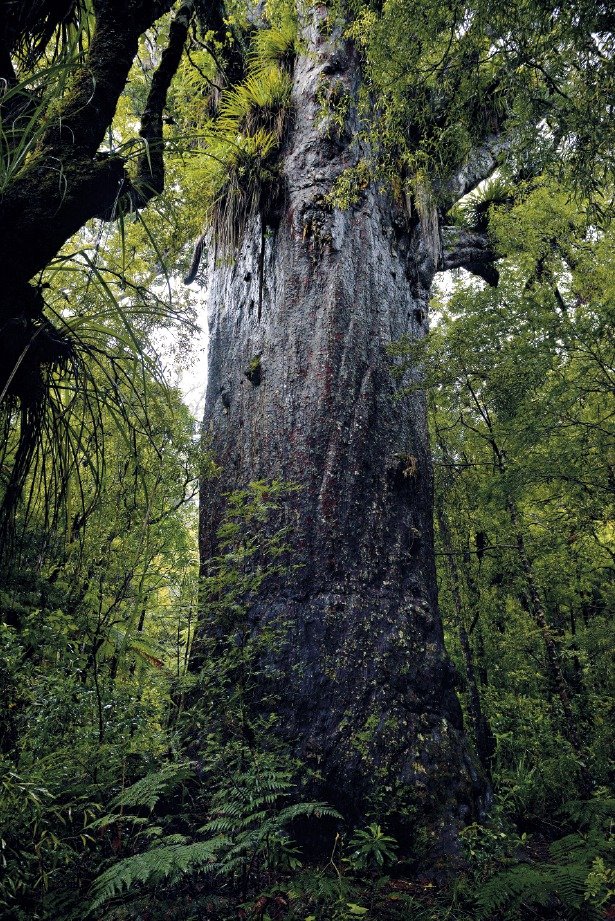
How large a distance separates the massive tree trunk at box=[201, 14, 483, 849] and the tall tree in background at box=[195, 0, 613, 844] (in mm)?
12

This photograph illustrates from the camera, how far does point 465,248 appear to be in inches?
267

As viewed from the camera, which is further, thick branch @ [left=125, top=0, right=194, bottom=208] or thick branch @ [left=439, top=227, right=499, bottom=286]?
thick branch @ [left=439, top=227, right=499, bottom=286]

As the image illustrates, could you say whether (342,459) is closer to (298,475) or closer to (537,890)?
(298,475)

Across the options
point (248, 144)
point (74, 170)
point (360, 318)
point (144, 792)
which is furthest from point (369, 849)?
point (248, 144)

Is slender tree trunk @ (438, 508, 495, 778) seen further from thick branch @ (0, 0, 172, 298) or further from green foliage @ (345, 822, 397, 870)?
thick branch @ (0, 0, 172, 298)

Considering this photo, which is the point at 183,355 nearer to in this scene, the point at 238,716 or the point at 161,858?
the point at 238,716

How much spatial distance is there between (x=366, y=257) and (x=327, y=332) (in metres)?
0.89

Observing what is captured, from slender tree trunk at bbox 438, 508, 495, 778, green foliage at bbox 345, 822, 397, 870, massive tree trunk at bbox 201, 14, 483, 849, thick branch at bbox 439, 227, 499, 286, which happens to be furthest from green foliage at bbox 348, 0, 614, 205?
slender tree trunk at bbox 438, 508, 495, 778

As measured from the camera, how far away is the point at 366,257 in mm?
4406

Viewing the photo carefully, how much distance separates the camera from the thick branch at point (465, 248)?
6.71 metres

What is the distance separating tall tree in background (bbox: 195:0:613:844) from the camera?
271cm

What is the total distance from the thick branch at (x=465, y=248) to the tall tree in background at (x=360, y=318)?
1368 mm

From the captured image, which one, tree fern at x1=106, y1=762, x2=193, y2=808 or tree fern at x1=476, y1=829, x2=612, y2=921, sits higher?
tree fern at x1=106, y1=762, x2=193, y2=808

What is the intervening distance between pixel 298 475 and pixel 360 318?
138 cm
